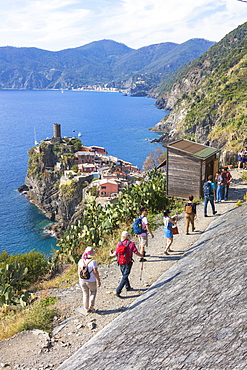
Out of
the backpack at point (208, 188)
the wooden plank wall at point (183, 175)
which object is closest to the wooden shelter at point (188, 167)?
the wooden plank wall at point (183, 175)

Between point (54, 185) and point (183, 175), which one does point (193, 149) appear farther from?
point (54, 185)

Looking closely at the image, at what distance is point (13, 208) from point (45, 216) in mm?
5779

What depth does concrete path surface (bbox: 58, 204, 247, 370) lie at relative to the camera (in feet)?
15.9

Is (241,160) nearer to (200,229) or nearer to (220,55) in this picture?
(200,229)

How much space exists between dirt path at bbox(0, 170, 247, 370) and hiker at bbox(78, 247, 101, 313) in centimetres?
29

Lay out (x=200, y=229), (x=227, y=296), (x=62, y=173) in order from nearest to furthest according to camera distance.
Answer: (x=227, y=296) < (x=200, y=229) < (x=62, y=173)

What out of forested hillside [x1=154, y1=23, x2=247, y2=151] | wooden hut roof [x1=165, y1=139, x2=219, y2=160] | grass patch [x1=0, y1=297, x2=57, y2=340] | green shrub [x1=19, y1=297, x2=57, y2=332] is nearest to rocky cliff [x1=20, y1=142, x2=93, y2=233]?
forested hillside [x1=154, y1=23, x2=247, y2=151]

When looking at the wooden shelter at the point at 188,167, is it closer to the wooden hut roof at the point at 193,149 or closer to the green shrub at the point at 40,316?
the wooden hut roof at the point at 193,149

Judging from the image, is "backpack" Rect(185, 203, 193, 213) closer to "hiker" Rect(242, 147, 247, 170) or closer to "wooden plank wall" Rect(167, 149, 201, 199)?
"wooden plank wall" Rect(167, 149, 201, 199)

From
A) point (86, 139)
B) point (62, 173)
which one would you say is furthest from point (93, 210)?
point (86, 139)

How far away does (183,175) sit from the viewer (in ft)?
56.1

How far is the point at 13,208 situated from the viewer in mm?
62094

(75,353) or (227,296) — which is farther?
(75,353)

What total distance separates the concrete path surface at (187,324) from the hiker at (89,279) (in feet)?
2.90
